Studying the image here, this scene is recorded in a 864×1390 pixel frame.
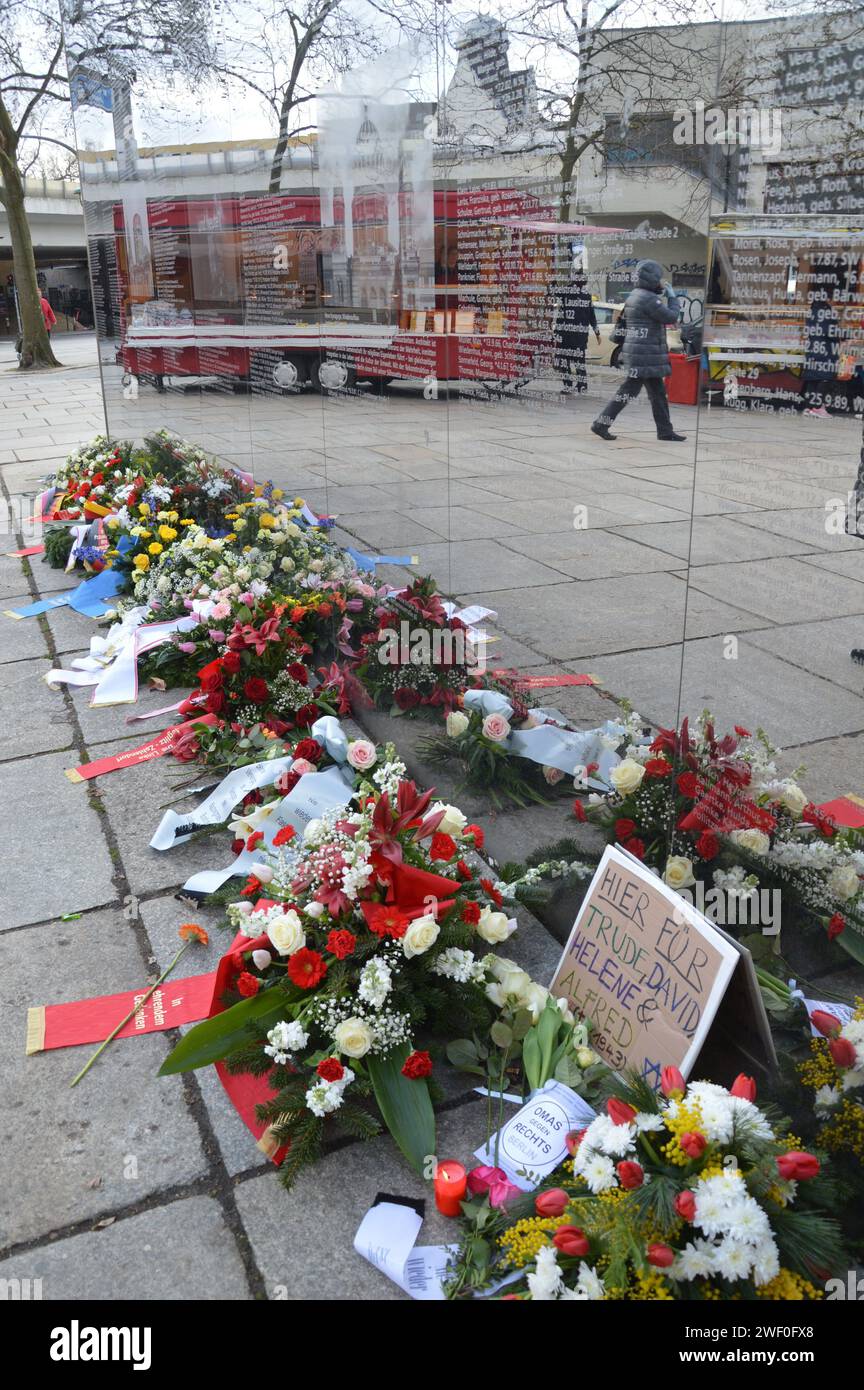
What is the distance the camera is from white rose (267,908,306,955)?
90.1 inches

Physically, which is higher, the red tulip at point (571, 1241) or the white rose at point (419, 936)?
the white rose at point (419, 936)

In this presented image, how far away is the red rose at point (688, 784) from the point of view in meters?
2.38

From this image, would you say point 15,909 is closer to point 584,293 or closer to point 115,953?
point 115,953

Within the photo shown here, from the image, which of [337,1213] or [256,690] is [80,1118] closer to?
[337,1213]

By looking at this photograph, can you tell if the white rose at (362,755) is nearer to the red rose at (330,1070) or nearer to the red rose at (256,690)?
the red rose at (256,690)

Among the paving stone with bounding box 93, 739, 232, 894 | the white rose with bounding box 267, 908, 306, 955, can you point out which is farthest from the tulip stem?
the white rose with bounding box 267, 908, 306, 955

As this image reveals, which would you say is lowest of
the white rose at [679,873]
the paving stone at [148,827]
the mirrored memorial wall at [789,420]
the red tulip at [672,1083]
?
the paving stone at [148,827]

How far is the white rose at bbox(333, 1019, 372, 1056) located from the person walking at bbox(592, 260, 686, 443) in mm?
1435

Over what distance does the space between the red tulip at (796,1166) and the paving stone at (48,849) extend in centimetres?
198

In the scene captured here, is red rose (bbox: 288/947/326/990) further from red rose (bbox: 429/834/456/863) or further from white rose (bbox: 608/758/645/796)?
white rose (bbox: 608/758/645/796)

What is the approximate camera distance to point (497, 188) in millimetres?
3016

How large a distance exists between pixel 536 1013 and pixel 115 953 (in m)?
1.13

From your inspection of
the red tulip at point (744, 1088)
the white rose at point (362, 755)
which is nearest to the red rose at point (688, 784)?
the red tulip at point (744, 1088)
